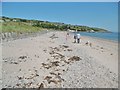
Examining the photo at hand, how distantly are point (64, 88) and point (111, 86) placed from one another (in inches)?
85.8

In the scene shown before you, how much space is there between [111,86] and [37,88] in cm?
322

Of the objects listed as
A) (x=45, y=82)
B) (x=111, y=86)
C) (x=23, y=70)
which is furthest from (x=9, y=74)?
(x=111, y=86)

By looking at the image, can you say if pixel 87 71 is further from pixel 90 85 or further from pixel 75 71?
pixel 90 85

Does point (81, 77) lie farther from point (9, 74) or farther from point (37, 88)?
point (9, 74)

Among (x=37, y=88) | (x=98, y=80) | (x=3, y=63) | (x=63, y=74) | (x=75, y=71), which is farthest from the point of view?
(x=3, y=63)

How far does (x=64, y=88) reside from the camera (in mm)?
8766

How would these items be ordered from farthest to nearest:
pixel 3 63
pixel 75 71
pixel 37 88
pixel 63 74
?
pixel 3 63 → pixel 75 71 → pixel 63 74 → pixel 37 88

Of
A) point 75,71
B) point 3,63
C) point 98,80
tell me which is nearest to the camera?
point 98,80

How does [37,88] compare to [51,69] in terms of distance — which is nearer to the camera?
[37,88]

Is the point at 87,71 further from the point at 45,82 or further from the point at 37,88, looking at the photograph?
the point at 37,88

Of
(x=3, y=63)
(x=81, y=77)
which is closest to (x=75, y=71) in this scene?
(x=81, y=77)

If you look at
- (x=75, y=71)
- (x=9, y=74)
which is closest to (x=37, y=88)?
(x=9, y=74)

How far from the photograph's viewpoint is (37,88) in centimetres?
875

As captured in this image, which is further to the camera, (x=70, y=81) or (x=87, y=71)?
(x=87, y=71)
